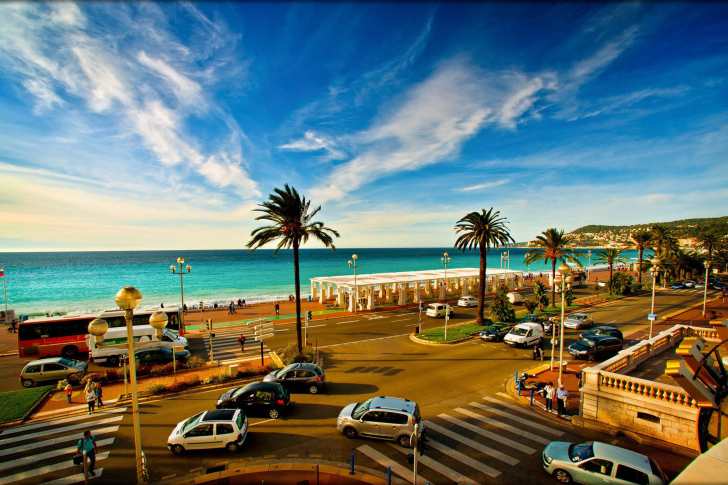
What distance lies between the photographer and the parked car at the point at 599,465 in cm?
880

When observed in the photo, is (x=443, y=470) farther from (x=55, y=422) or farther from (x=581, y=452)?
(x=55, y=422)

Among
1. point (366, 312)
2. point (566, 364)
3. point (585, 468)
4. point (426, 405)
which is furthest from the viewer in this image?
point (366, 312)

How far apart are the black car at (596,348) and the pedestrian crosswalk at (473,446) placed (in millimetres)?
9924

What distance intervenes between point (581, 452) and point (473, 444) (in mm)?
3434

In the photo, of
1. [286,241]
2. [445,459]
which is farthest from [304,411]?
[286,241]

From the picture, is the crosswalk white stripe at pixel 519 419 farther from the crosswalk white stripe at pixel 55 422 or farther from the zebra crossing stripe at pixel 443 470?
the crosswalk white stripe at pixel 55 422

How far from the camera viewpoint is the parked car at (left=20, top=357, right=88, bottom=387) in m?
19.2

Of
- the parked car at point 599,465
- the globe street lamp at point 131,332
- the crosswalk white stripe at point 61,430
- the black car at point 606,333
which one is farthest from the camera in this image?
the black car at point 606,333

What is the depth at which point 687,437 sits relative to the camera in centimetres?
1110

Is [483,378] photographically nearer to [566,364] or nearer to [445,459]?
[566,364]

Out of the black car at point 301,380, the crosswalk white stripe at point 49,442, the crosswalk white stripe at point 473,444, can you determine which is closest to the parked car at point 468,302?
the black car at point 301,380

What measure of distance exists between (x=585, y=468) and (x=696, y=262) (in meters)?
80.4

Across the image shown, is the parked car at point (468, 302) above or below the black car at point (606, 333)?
below

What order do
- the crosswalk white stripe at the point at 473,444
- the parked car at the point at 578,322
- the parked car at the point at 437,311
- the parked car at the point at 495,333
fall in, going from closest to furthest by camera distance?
the crosswalk white stripe at the point at 473,444, the parked car at the point at 495,333, the parked car at the point at 578,322, the parked car at the point at 437,311
